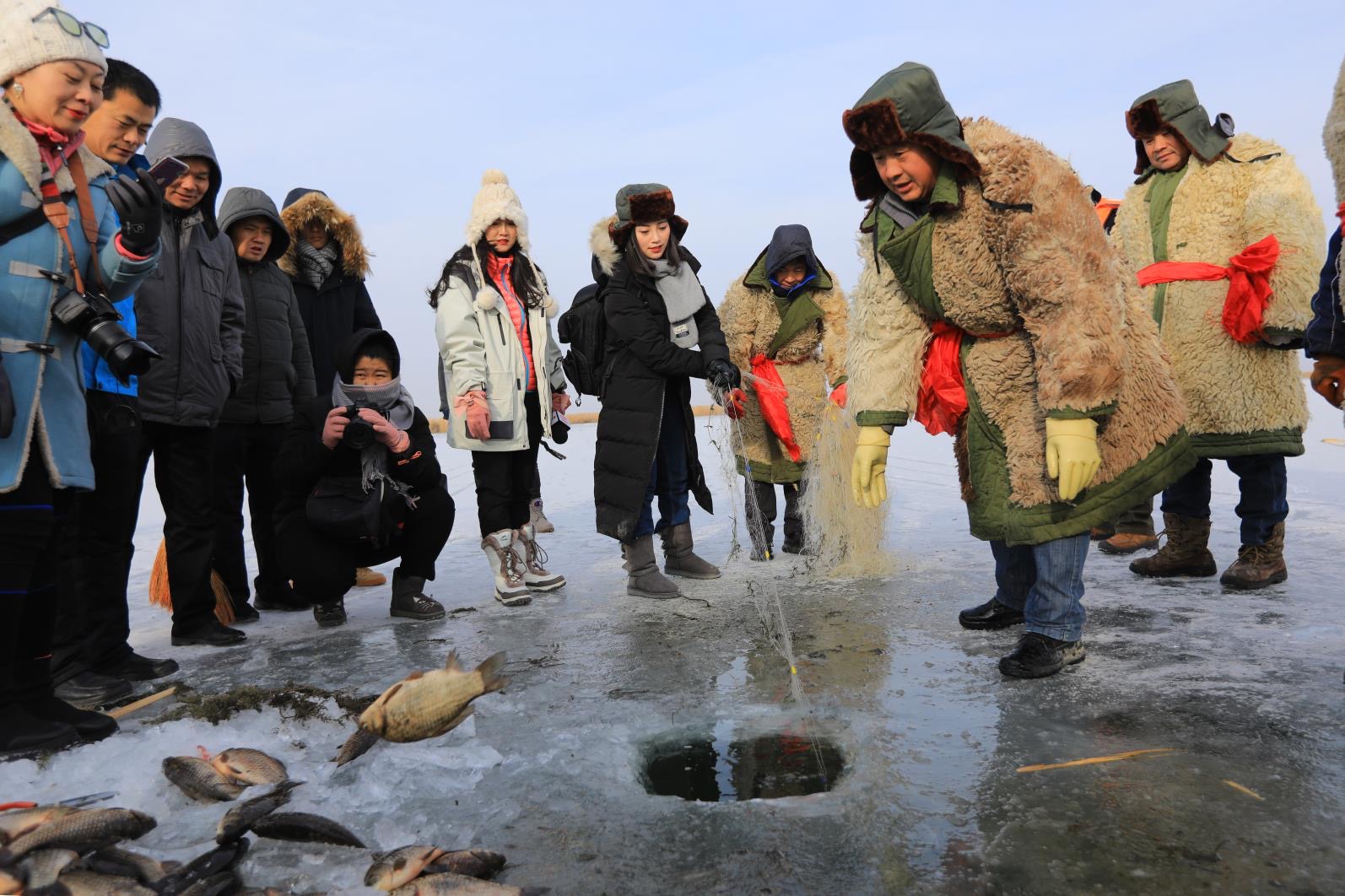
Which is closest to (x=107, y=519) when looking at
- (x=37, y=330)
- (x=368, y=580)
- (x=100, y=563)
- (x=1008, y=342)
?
(x=100, y=563)

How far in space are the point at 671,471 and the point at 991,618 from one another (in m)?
2.05

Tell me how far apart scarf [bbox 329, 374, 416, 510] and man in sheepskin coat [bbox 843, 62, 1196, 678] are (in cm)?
226

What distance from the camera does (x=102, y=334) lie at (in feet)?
9.36

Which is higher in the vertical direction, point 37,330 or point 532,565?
point 37,330

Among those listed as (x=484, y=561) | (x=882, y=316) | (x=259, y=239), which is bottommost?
(x=484, y=561)

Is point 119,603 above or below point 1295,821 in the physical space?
above

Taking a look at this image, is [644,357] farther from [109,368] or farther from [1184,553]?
[1184,553]

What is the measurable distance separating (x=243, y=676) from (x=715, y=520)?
164 inches

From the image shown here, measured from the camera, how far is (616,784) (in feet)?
8.11

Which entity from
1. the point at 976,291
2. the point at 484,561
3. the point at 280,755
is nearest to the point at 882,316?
the point at 976,291

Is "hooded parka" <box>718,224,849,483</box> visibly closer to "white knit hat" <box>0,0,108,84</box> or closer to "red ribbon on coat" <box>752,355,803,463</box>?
"red ribbon on coat" <box>752,355,803,463</box>

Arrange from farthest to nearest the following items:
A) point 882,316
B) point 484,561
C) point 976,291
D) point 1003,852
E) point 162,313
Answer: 1. point 484,561
2. point 162,313
3. point 882,316
4. point 976,291
5. point 1003,852

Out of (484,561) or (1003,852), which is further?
(484,561)

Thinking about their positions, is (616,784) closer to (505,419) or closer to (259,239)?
(505,419)
